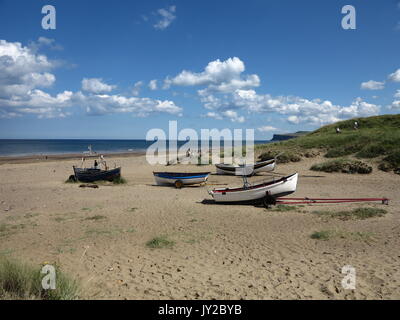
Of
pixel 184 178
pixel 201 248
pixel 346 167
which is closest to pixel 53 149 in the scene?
pixel 184 178

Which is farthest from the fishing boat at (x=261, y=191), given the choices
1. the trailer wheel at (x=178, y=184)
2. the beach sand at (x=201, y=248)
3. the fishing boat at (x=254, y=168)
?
the fishing boat at (x=254, y=168)

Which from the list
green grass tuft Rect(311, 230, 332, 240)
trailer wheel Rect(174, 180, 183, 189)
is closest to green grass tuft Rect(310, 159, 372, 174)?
trailer wheel Rect(174, 180, 183, 189)

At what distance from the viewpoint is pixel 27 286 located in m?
5.20

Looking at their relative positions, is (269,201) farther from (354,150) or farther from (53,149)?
(53,149)

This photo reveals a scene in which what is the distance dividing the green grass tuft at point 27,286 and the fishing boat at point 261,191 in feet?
31.2

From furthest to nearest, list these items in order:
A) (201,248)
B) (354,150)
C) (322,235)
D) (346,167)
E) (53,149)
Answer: (53,149), (354,150), (346,167), (322,235), (201,248)

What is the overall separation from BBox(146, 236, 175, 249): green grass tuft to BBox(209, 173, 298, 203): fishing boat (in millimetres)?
5813

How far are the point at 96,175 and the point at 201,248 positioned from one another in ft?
52.8

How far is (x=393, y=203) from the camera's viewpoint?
43.3 ft

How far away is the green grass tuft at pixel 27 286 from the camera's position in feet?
16.5

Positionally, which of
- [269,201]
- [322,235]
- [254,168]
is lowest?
[322,235]

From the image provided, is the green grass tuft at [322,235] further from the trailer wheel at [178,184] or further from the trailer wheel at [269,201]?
the trailer wheel at [178,184]
